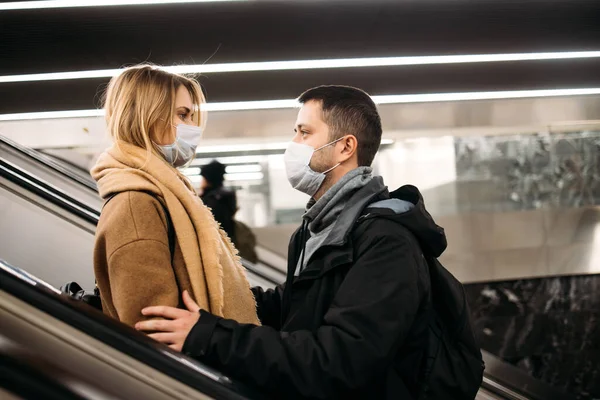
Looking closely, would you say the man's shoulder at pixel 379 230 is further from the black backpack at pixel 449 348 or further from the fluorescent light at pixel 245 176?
the fluorescent light at pixel 245 176

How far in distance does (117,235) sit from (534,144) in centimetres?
578

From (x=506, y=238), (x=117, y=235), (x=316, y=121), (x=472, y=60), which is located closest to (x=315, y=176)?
(x=316, y=121)

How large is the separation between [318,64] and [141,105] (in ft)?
12.8

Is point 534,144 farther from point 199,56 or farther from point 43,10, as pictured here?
point 43,10

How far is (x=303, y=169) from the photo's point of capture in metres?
1.97

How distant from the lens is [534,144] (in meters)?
6.30

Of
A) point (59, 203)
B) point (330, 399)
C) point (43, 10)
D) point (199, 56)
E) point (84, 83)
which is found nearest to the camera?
point (330, 399)

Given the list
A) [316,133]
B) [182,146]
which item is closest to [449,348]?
[316,133]

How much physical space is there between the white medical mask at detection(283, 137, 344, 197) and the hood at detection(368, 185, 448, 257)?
358mm

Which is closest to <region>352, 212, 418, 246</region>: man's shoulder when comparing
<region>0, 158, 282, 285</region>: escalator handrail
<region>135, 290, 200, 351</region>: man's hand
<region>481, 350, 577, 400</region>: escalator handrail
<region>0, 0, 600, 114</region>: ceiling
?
<region>135, 290, 200, 351</region>: man's hand

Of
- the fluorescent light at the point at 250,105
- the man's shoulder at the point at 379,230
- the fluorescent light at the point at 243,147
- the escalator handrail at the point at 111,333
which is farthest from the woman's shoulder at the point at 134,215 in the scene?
the fluorescent light at the point at 250,105

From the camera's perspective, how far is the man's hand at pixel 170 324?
1.38 metres

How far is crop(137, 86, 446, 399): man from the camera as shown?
138 centimetres

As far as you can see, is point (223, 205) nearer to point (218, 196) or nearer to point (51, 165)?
A: point (218, 196)
